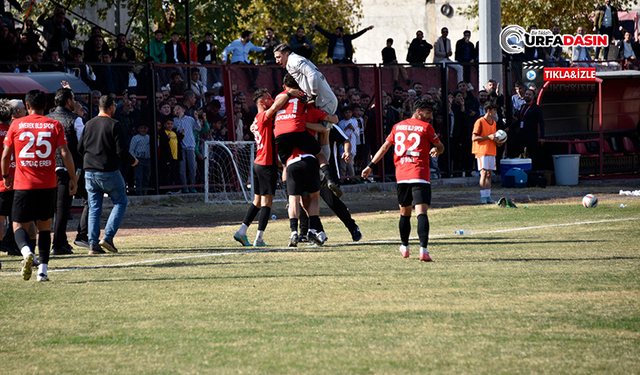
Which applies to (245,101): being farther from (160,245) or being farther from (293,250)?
(293,250)

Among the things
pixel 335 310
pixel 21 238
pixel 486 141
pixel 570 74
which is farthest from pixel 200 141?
pixel 335 310

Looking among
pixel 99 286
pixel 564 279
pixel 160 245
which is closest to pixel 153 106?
pixel 160 245

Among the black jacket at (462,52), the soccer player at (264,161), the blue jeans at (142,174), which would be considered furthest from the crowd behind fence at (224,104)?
the soccer player at (264,161)

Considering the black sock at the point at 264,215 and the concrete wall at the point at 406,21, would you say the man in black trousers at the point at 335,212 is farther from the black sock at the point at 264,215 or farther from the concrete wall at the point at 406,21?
the concrete wall at the point at 406,21

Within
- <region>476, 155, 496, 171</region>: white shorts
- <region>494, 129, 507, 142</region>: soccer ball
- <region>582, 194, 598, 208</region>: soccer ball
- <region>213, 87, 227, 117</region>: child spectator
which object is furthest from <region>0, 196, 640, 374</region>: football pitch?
<region>213, 87, 227, 117</region>: child spectator

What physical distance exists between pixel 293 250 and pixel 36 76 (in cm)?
763

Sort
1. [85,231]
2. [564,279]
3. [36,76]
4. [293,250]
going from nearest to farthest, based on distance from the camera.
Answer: [564,279]
[293,250]
[85,231]
[36,76]

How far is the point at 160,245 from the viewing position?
38.6ft

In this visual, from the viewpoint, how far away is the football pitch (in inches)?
200

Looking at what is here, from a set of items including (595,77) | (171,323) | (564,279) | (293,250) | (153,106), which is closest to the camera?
(171,323)

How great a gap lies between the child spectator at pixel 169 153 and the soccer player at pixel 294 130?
8007 mm

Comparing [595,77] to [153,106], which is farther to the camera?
[595,77]

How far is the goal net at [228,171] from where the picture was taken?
1867cm

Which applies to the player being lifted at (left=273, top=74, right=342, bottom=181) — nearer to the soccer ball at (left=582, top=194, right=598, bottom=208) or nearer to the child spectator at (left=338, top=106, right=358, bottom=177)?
the soccer ball at (left=582, top=194, right=598, bottom=208)
